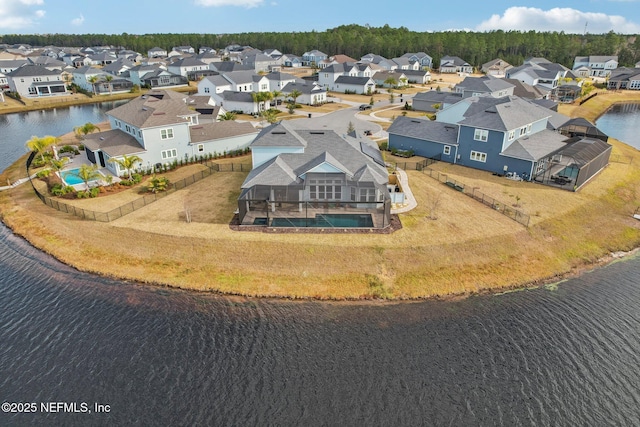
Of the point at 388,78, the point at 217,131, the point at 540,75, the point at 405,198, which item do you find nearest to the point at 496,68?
the point at 540,75

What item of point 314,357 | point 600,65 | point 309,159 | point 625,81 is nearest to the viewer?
point 314,357

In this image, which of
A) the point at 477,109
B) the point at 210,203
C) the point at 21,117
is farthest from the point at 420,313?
the point at 21,117

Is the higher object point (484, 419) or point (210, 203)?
point (210, 203)

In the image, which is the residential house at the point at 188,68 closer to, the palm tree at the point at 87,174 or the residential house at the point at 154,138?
the residential house at the point at 154,138

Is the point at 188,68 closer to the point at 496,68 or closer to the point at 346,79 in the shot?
the point at 346,79

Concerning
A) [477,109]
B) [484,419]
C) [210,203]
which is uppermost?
[477,109]

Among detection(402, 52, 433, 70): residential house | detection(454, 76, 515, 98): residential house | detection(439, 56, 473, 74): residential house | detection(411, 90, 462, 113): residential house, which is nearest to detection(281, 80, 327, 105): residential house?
detection(411, 90, 462, 113): residential house

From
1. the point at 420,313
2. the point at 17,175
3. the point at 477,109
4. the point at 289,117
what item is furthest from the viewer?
the point at 289,117

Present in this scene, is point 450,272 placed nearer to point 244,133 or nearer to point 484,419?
A: point 484,419
